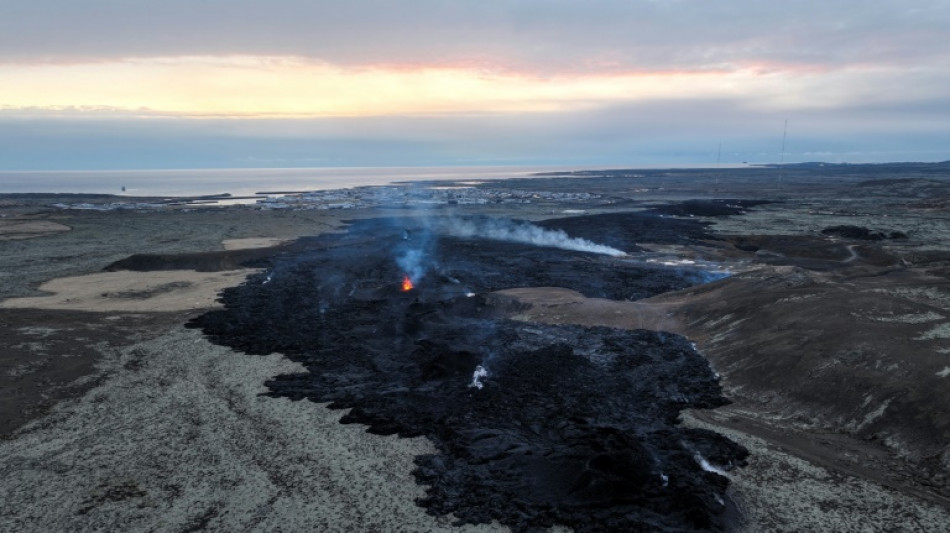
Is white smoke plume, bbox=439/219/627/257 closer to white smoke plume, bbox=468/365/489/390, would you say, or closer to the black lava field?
the black lava field

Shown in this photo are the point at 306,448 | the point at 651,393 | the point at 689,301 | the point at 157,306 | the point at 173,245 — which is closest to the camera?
the point at 306,448

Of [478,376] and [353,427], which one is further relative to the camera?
[478,376]

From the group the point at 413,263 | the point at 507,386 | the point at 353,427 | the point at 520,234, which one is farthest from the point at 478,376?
the point at 520,234

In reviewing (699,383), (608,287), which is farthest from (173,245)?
(699,383)

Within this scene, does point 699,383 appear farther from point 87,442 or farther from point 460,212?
point 460,212

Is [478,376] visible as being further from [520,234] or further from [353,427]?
[520,234]

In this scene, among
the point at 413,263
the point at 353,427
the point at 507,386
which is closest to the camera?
the point at 353,427
